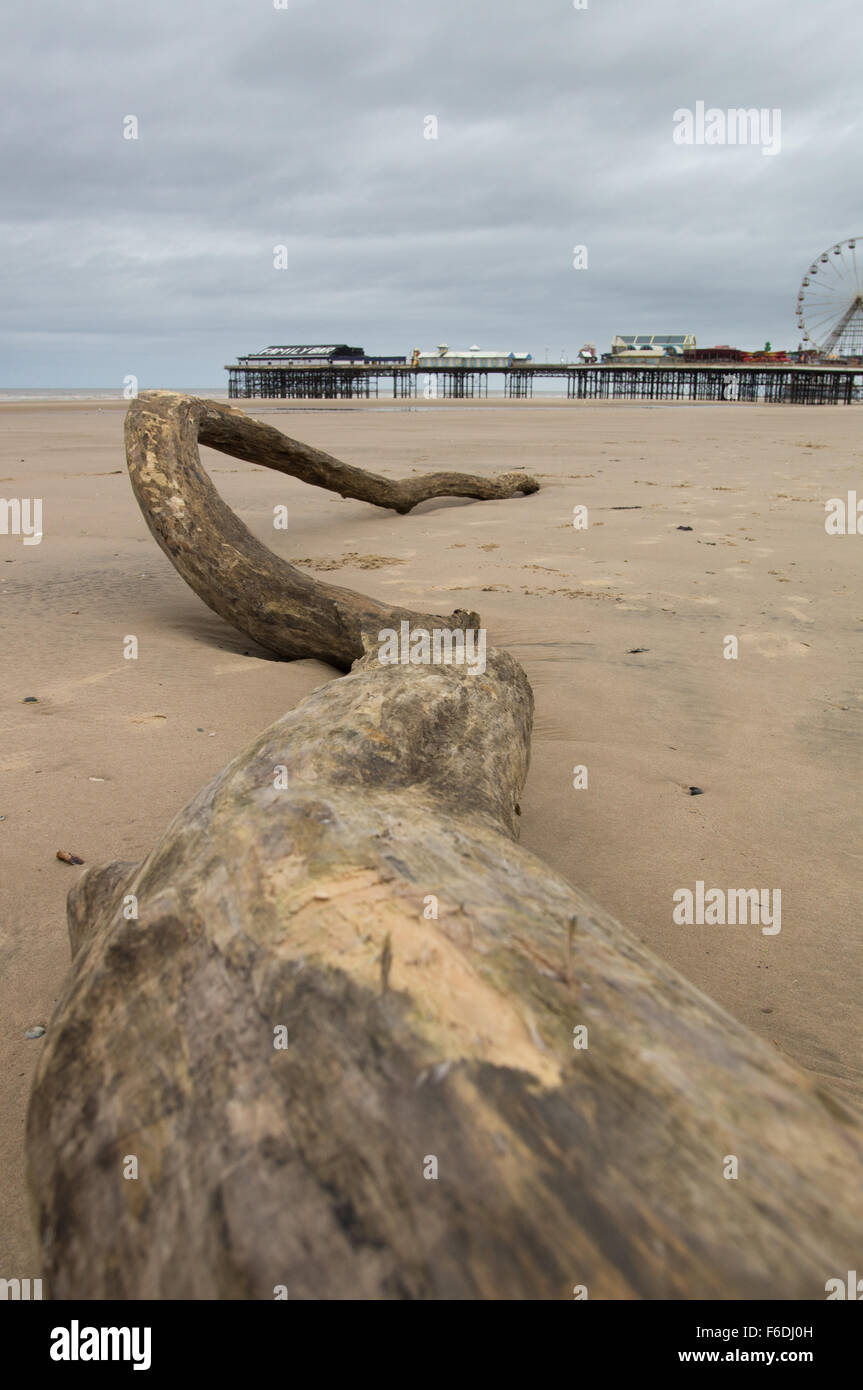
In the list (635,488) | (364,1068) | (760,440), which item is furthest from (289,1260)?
(760,440)

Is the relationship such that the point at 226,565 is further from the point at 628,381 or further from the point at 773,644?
the point at 628,381

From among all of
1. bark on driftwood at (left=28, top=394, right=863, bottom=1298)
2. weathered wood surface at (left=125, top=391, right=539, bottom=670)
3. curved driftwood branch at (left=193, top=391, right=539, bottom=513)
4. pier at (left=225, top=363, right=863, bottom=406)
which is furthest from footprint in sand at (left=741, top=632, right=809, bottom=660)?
pier at (left=225, top=363, right=863, bottom=406)

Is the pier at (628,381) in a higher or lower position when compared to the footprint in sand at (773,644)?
higher

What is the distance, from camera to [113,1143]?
1.26m

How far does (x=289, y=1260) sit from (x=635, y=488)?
9.49 metres

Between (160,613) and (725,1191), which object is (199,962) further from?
(160,613)

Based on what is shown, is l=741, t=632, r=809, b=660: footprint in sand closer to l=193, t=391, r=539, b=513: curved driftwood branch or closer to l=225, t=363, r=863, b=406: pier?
l=193, t=391, r=539, b=513: curved driftwood branch

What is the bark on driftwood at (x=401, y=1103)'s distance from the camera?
105 cm

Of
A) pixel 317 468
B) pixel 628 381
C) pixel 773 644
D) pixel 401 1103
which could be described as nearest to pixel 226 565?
pixel 317 468

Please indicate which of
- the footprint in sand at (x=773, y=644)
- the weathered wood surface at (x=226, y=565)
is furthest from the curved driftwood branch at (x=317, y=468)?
the footprint in sand at (x=773, y=644)

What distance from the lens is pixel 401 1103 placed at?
1.18 metres

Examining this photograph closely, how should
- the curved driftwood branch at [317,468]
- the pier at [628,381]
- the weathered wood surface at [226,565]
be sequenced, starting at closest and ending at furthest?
the weathered wood surface at [226,565] → the curved driftwood branch at [317,468] → the pier at [628,381]

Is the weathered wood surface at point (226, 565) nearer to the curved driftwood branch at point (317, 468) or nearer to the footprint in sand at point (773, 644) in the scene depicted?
the curved driftwood branch at point (317, 468)

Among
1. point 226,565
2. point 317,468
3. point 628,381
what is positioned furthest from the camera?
point 628,381
